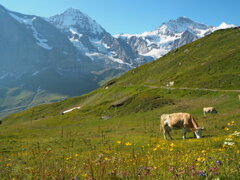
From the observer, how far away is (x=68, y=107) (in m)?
126

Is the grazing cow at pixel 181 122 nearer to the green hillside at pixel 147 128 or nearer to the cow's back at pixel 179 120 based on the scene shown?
the cow's back at pixel 179 120

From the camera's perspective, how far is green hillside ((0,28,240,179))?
26.5ft

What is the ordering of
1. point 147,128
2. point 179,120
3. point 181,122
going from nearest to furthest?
point 181,122, point 179,120, point 147,128

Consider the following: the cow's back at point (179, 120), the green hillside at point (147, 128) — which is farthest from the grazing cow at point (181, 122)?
the green hillside at point (147, 128)

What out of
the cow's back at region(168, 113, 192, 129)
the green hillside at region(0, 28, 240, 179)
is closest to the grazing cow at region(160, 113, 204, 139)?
the cow's back at region(168, 113, 192, 129)

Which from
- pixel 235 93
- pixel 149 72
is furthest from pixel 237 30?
pixel 235 93

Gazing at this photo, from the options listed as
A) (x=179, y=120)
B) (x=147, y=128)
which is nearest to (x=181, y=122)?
(x=179, y=120)

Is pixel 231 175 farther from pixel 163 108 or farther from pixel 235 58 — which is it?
pixel 235 58

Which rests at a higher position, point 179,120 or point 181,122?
point 179,120

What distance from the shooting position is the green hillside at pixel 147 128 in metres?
8.09

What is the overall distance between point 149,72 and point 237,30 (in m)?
59.1

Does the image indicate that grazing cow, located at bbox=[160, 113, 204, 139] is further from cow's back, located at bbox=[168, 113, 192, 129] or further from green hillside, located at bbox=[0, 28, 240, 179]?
green hillside, located at bbox=[0, 28, 240, 179]

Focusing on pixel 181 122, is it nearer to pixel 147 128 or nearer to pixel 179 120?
pixel 179 120

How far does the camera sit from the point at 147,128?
38906mm
